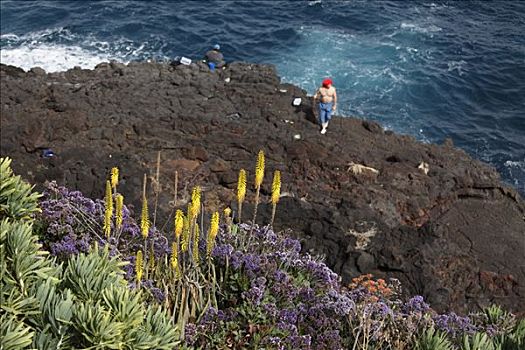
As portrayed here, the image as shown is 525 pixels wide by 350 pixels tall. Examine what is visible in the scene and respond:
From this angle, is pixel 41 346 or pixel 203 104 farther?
pixel 203 104

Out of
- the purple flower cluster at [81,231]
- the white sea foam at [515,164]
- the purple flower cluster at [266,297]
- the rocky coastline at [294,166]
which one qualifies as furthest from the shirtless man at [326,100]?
the purple flower cluster at [81,231]

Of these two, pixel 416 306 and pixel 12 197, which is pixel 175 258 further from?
pixel 416 306

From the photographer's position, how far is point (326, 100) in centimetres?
2136

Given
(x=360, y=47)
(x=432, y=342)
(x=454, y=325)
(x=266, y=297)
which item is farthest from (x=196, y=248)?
(x=360, y=47)

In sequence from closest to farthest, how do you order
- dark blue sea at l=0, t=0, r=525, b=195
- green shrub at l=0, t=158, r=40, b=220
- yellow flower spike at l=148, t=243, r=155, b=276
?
green shrub at l=0, t=158, r=40, b=220, yellow flower spike at l=148, t=243, r=155, b=276, dark blue sea at l=0, t=0, r=525, b=195

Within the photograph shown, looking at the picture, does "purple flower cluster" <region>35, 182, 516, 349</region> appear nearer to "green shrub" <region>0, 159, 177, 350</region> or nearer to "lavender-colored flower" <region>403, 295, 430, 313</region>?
"lavender-colored flower" <region>403, 295, 430, 313</region>

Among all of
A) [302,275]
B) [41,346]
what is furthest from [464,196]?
[41,346]

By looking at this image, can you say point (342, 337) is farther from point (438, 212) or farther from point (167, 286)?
point (438, 212)

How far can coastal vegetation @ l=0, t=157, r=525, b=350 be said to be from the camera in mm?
6469

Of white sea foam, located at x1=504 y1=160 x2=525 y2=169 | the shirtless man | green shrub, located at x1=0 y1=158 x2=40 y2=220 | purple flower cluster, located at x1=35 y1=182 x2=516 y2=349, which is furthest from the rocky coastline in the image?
green shrub, located at x1=0 y1=158 x2=40 y2=220

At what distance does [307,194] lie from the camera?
17625 mm

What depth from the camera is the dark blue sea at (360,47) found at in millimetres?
28922

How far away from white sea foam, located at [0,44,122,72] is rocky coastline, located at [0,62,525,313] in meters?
5.12

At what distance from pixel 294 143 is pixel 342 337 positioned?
11.8 m
